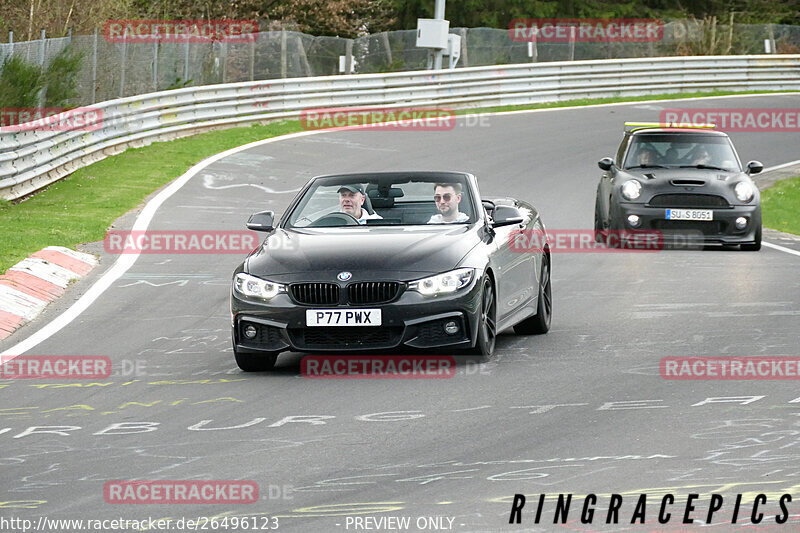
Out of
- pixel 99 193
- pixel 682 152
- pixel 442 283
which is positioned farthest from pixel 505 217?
pixel 99 193

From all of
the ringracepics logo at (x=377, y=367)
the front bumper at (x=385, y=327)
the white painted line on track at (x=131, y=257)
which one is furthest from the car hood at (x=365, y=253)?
the white painted line on track at (x=131, y=257)

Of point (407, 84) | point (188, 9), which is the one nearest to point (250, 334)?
point (407, 84)

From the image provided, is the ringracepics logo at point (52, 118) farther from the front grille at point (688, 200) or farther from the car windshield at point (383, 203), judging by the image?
the car windshield at point (383, 203)

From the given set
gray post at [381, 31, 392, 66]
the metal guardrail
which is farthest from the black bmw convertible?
gray post at [381, 31, 392, 66]

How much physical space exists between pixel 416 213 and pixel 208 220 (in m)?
8.99

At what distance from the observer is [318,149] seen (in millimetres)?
29031

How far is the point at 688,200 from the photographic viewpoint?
61.8ft

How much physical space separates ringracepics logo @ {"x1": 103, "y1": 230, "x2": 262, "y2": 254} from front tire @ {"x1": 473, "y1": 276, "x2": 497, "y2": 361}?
7.31 meters

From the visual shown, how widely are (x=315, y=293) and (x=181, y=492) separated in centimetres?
333

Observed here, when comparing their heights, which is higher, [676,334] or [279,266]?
[279,266]

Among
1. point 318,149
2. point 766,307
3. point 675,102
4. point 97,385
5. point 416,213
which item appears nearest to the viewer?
point 97,385

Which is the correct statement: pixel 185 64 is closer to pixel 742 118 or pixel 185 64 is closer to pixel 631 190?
pixel 742 118

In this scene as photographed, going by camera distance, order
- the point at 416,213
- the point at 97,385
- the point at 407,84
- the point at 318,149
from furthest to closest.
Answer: the point at 407,84 → the point at 318,149 → the point at 416,213 → the point at 97,385

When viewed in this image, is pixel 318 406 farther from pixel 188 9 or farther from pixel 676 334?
pixel 188 9
